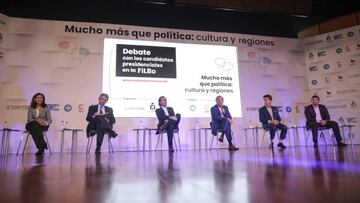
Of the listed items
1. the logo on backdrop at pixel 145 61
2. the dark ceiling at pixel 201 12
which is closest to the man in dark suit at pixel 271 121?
the logo on backdrop at pixel 145 61

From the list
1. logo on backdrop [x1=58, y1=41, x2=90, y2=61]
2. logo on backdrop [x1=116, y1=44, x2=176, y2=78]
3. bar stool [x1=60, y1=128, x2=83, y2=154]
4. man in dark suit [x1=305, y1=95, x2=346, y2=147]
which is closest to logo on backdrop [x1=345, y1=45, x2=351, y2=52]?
man in dark suit [x1=305, y1=95, x2=346, y2=147]

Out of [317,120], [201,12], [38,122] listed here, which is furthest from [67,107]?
[317,120]

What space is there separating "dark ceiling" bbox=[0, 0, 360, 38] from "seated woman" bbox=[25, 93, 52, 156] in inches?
91.5

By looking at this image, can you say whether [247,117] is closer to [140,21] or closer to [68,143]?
[140,21]

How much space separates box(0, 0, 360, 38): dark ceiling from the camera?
6.16 m

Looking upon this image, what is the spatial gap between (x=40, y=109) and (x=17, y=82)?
1.51 m

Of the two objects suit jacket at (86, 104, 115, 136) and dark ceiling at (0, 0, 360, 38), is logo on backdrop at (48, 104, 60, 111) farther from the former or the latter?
dark ceiling at (0, 0, 360, 38)

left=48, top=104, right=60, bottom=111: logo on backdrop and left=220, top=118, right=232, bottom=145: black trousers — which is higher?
left=48, top=104, right=60, bottom=111: logo on backdrop

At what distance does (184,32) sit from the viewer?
265 inches

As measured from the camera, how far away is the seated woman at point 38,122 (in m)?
4.43

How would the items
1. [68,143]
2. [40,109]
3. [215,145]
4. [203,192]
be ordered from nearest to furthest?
1. [203,192]
2. [40,109]
3. [68,143]
4. [215,145]

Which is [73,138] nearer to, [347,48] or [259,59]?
[259,59]

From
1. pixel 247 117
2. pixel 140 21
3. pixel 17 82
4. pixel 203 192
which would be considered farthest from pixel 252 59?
pixel 203 192

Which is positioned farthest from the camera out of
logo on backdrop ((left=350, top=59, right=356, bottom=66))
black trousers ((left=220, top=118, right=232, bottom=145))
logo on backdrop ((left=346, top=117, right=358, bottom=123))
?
logo on backdrop ((left=350, top=59, right=356, bottom=66))
